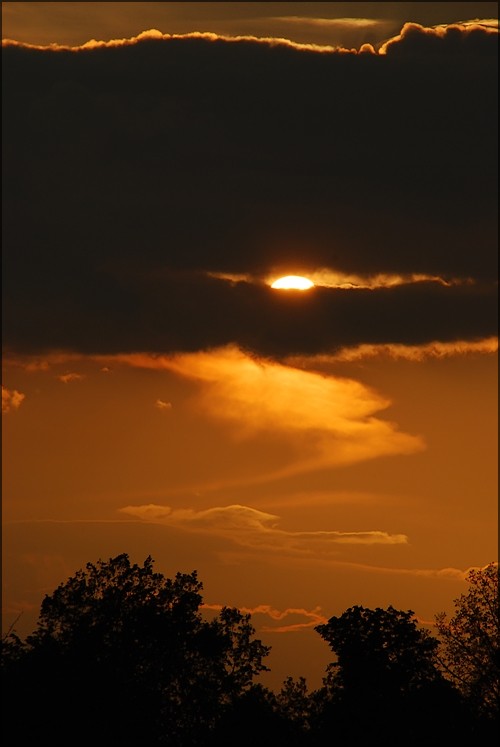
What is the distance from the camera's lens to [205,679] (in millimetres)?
118000

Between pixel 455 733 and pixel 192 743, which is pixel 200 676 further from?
pixel 455 733

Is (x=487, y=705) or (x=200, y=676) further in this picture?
(x=200, y=676)

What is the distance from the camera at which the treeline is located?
102000 mm

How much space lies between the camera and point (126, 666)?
368 feet

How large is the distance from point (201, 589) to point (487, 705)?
84.3 ft

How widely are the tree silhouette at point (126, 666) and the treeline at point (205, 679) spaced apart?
95mm

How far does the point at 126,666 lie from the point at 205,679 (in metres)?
8.35

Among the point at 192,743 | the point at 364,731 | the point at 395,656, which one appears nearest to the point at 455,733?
the point at 364,731

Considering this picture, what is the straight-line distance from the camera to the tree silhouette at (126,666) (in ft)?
340

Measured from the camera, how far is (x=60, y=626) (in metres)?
116

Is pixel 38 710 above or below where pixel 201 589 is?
below

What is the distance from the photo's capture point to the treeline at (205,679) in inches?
Result: 4016

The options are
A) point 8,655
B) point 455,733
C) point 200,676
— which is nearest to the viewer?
point 455,733

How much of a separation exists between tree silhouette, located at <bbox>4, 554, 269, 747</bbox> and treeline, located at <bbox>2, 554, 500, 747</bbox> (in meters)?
0.10
